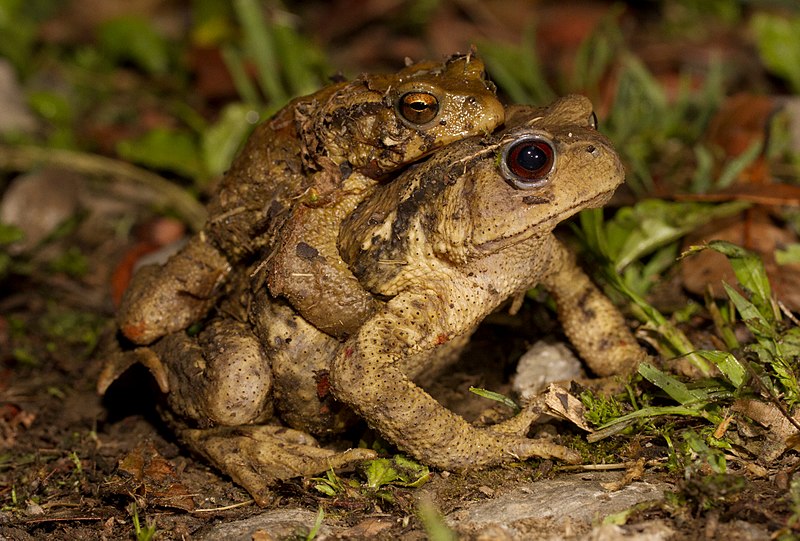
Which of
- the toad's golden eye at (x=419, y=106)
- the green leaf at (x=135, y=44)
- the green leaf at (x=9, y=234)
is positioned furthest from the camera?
the green leaf at (x=135, y=44)

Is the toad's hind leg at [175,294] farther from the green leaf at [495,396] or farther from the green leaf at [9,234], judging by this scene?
the green leaf at [9,234]

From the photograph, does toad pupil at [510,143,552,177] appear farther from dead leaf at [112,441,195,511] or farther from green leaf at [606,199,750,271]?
dead leaf at [112,441,195,511]

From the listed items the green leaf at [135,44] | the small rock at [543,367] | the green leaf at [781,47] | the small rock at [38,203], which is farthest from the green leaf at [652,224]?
the green leaf at [135,44]

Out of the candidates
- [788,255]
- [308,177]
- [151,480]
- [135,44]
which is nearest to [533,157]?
[308,177]

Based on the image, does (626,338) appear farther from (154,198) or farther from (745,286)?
(154,198)

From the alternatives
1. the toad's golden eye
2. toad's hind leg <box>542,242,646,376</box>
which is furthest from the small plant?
toad's hind leg <box>542,242,646,376</box>
